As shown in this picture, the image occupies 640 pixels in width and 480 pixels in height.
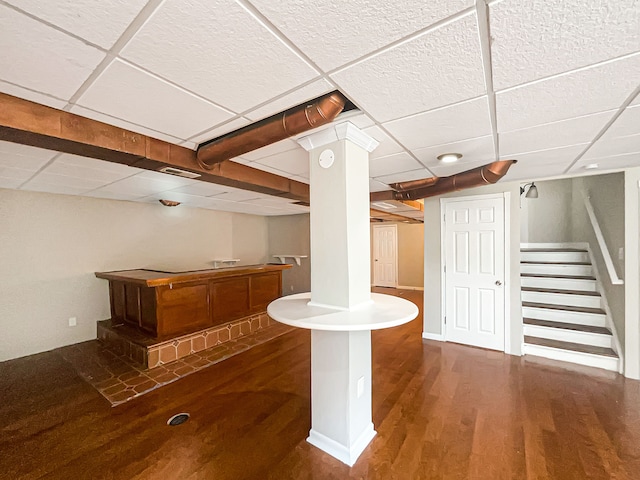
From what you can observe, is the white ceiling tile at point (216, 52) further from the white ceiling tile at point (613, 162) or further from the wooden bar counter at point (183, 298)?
the white ceiling tile at point (613, 162)

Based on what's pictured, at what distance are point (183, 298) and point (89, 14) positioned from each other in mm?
3277

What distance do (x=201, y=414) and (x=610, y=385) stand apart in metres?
3.96

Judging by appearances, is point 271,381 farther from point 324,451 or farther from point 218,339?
point 218,339

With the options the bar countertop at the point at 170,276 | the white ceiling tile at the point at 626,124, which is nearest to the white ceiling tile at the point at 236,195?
the bar countertop at the point at 170,276

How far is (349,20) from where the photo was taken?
3.07ft

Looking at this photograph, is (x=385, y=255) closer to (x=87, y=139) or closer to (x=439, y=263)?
(x=439, y=263)

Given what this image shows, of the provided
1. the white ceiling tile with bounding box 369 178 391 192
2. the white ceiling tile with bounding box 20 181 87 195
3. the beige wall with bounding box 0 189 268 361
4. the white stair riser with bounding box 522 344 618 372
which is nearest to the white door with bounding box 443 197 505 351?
the white stair riser with bounding box 522 344 618 372

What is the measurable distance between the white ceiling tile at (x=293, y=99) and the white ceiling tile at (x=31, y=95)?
3.31 feet

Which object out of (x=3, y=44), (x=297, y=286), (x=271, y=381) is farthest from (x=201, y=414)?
(x=297, y=286)

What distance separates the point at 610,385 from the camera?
2725mm

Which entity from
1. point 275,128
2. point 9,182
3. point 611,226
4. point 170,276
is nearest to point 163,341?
point 170,276

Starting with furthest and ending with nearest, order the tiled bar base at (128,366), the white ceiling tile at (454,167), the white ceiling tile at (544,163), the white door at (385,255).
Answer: the white door at (385,255), the tiled bar base at (128,366), the white ceiling tile at (454,167), the white ceiling tile at (544,163)

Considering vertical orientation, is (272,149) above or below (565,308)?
above

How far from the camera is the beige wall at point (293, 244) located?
6.62 meters
